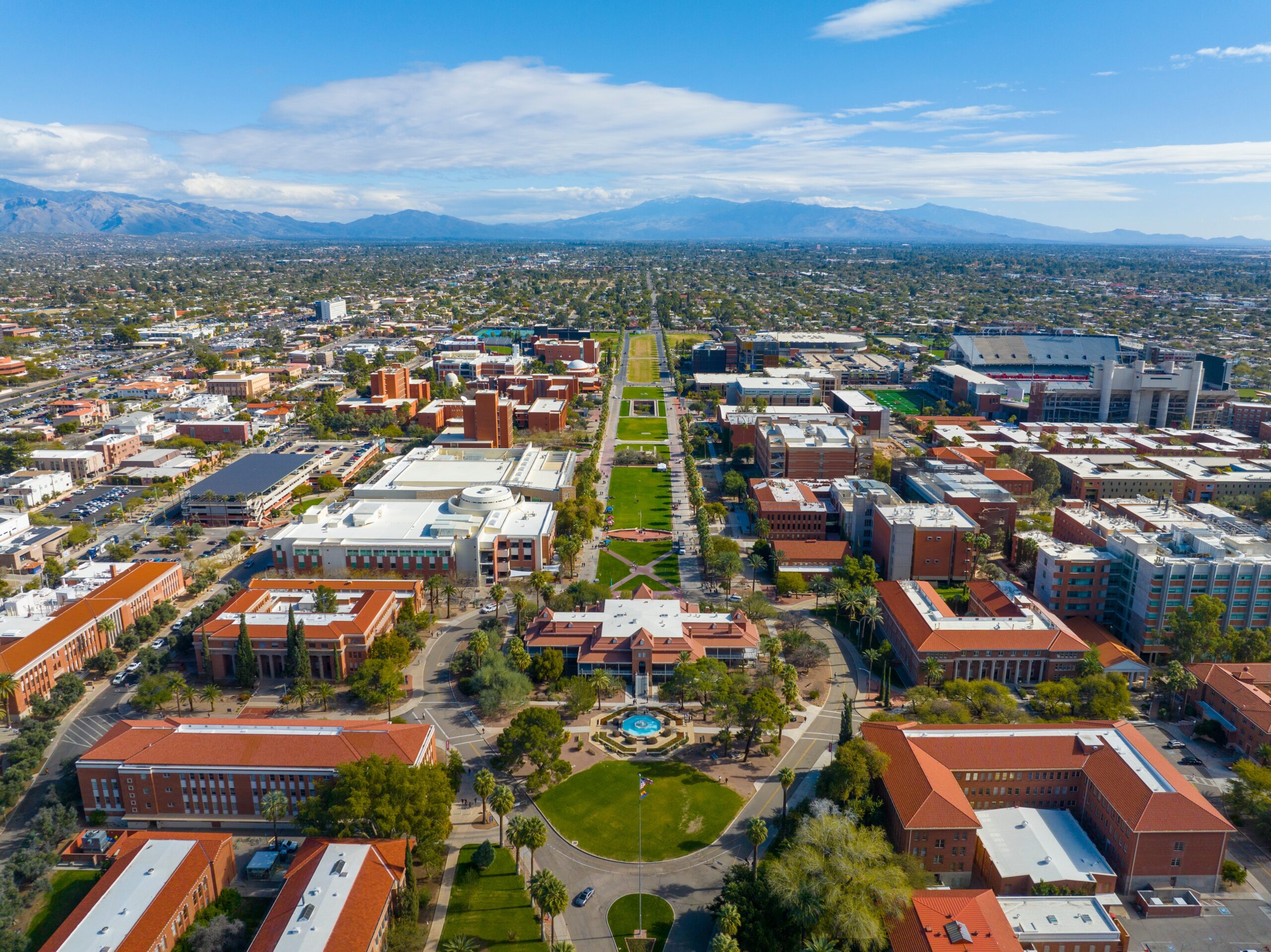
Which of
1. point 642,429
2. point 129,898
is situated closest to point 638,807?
point 129,898

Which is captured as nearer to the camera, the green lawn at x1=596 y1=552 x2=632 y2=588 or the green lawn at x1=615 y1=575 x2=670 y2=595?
the green lawn at x1=615 y1=575 x2=670 y2=595

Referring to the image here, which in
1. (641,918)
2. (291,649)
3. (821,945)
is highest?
(291,649)

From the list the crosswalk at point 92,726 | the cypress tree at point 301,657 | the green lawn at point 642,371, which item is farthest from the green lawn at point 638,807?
the green lawn at point 642,371

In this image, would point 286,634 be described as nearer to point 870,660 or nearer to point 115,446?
point 870,660

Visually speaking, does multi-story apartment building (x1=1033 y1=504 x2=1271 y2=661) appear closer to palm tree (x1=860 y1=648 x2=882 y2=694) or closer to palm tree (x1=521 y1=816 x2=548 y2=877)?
palm tree (x1=860 y1=648 x2=882 y2=694)

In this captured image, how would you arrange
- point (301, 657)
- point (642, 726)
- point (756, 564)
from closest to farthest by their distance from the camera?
point (642, 726) < point (301, 657) < point (756, 564)

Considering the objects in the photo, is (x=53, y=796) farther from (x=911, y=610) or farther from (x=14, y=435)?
(x=14, y=435)

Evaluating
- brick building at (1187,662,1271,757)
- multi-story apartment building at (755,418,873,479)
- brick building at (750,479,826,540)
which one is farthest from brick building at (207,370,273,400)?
brick building at (1187,662,1271,757)
